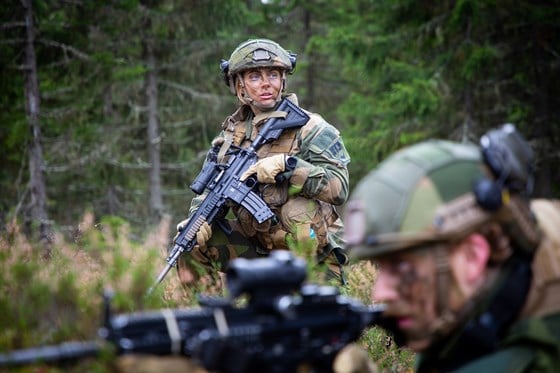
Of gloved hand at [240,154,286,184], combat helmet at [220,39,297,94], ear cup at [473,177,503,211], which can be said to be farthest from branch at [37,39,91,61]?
ear cup at [473,177,503,211]

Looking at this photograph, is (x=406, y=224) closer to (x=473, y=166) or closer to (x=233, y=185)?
(x=473, y=166)

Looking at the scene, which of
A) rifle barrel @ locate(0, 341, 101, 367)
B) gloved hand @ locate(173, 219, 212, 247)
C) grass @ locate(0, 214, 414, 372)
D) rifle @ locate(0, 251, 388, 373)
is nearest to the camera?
rifle barrel @ locate(0, 341, 101, 367)

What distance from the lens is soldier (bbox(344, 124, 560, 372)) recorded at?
255 cm

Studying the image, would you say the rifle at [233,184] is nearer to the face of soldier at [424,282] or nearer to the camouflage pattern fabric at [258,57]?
the camouflage pattern fabric at [258,57]

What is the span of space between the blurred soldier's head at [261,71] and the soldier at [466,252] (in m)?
4.09

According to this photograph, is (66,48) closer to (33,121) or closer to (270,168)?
(33,121)

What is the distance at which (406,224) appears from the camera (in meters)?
2.56

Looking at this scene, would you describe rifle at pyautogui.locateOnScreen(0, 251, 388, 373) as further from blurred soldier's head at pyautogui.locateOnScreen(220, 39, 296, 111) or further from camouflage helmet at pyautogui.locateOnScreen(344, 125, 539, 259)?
blurred soldier's head at pyautogui.locateOnScreen(220, 39, 296, 111)

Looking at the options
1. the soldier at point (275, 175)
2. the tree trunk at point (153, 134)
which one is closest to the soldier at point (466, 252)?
the soldier at point (275, 175)

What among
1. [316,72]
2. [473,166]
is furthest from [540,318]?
[316,72]

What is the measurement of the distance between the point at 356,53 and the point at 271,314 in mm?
15051

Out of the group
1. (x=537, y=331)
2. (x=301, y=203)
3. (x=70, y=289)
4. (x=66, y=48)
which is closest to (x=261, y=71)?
(x=301, y=203)

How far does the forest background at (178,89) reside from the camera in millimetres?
14320

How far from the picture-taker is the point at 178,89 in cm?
1911
